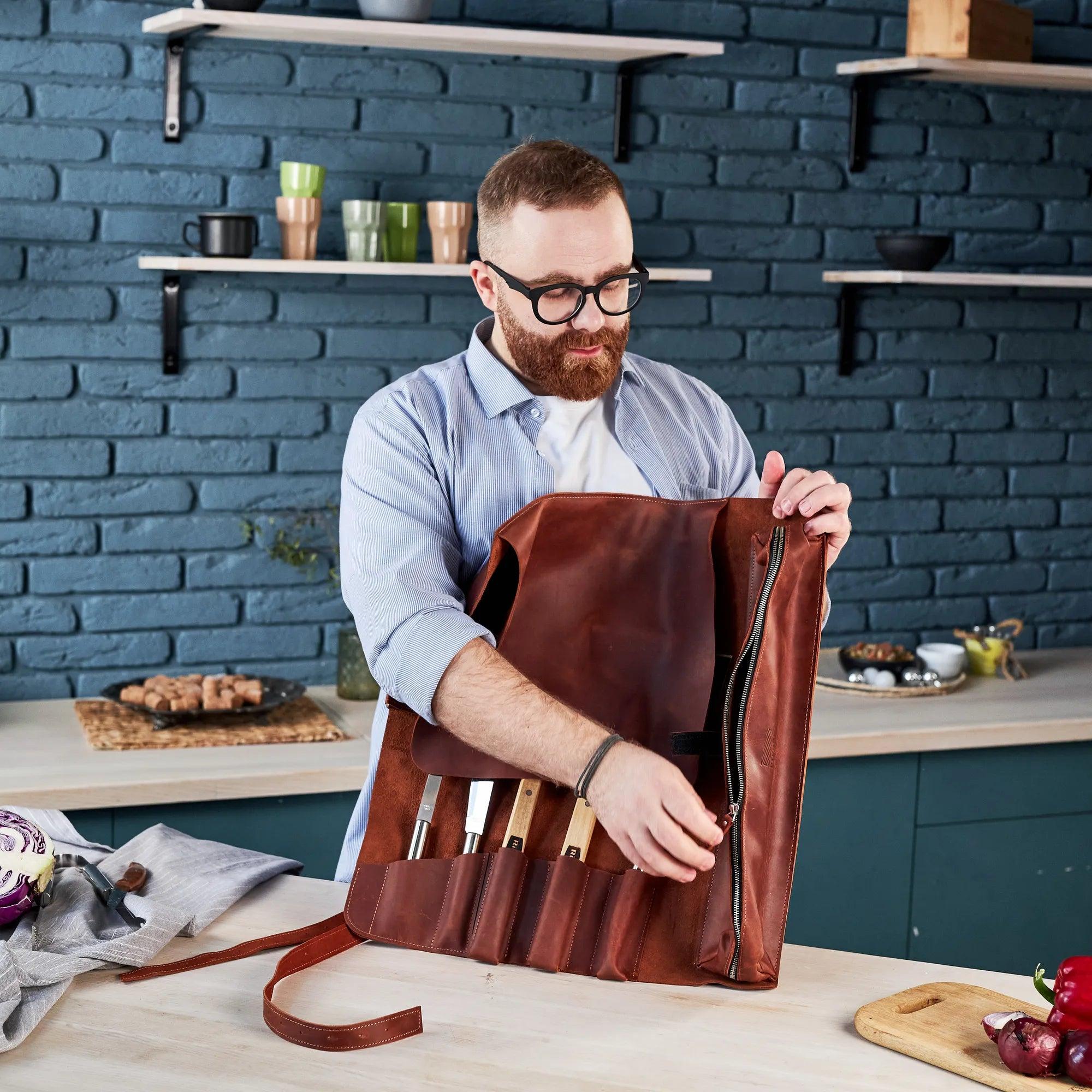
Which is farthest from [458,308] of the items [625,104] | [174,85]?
[174,85]

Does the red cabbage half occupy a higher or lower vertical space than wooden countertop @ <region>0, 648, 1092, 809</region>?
higher

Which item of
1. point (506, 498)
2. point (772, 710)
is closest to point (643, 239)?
point (506, 498)

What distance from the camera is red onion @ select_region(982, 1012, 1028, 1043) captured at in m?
1.35

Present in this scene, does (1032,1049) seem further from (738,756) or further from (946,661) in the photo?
(946,661)

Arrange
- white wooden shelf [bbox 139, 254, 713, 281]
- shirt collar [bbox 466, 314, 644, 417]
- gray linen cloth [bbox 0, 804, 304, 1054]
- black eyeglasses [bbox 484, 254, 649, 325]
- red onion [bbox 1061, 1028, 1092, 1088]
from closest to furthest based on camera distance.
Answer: red onion [bbox 1061, 1028, 1092, 1088]
gray linen cloth [bbox 0, 804, 304, 1054]
black eyeglasses [bbox 484, 254, 649, 325]
shirt collar [bbox 466, 314, 644, 417]
white wooden shelf [bbox 139, 254, 713, 281]

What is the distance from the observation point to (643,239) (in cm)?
333

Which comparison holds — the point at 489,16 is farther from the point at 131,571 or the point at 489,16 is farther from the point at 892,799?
the point at 892,799

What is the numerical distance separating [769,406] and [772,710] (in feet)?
6.76

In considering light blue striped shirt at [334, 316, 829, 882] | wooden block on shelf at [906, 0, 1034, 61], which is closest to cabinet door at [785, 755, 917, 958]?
light blue striped shirt at [334, 316, 829, 882]

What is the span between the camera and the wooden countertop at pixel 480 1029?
1.29 m

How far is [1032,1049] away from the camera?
4.25ft

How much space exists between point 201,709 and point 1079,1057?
72.9 inches

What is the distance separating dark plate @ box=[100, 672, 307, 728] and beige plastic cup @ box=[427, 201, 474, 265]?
36.0 inches

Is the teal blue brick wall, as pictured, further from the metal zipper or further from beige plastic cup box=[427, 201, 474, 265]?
the metal zipper
